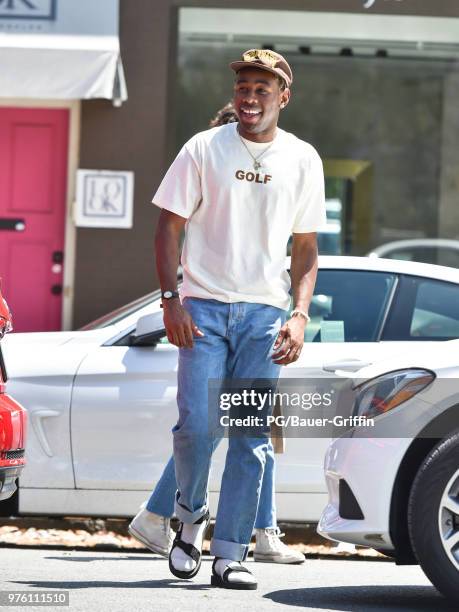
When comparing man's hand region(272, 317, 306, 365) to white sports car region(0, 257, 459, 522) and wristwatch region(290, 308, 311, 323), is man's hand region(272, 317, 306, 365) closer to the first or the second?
wristwatch region(290, 308, 311, 323)

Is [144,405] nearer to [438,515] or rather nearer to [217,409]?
[217,409]

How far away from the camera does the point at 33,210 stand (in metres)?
11.8

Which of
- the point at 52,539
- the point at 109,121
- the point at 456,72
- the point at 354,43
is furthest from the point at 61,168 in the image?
the point at 52,539

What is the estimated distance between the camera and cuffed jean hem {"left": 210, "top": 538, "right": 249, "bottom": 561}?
17.1ft

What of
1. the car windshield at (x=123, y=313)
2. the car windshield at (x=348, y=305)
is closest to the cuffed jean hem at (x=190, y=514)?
the car windshield at (x=348, y=305)

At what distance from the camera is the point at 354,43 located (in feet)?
42.1

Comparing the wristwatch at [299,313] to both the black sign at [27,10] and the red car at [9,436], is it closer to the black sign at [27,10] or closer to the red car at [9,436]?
the red car at [9,436]

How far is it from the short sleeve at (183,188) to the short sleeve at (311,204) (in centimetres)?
40

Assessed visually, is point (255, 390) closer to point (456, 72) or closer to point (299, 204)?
point (299, 204)

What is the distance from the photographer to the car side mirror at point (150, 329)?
6.88 m

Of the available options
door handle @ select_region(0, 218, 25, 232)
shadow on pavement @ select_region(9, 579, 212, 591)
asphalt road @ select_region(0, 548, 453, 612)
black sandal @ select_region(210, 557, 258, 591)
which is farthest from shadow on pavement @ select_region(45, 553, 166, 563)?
door handle @ select_region(0, 218, 25, 232)

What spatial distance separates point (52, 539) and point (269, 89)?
319 centimetres

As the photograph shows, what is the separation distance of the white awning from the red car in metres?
5.92

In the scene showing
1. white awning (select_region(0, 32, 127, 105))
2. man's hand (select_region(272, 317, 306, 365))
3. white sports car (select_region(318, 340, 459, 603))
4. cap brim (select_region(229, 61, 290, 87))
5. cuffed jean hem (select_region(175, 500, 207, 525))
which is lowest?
cuffed jean hem (select_region(175, 500, 207, 525))
